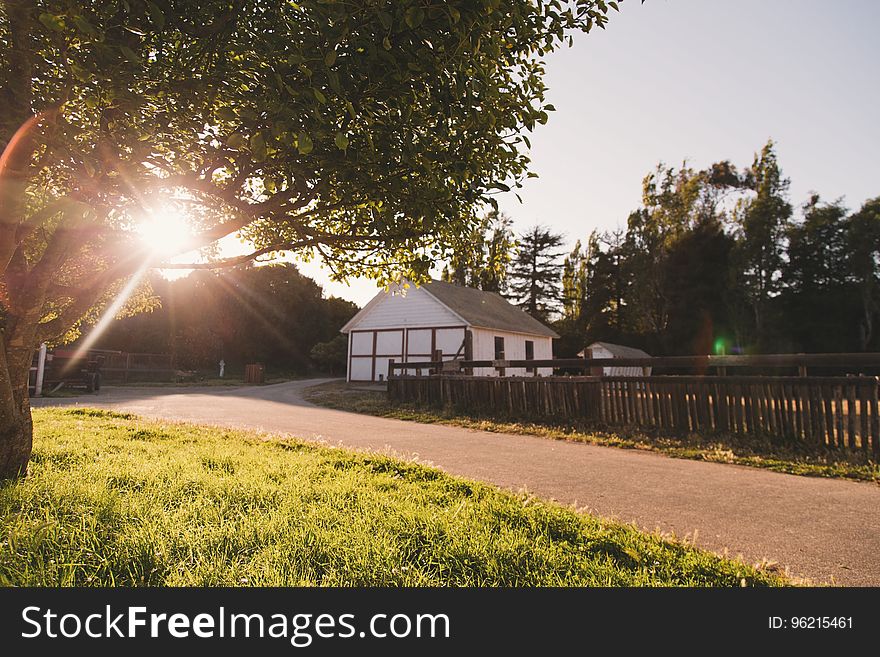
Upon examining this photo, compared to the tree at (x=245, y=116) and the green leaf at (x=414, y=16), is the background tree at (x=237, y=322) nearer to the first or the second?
the tree at (x=245, y=116)

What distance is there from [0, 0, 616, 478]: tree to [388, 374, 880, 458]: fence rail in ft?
20.9

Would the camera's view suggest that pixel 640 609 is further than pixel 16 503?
No

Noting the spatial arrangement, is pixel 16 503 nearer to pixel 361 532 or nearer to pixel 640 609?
pixel 361 532

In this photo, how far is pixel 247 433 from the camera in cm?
917

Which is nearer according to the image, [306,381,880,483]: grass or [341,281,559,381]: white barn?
[306,381,880,483]: grass

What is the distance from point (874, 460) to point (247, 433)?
1055 cm

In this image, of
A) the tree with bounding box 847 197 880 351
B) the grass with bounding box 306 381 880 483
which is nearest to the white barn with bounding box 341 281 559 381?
the grass with bounding box 306 381 880 483

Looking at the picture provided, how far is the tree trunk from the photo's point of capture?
4789 mm

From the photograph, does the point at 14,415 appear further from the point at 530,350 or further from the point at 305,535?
the point at 530,350

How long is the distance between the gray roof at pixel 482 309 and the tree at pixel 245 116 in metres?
22.7

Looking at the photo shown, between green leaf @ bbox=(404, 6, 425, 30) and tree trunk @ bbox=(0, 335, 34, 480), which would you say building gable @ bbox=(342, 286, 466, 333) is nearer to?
tree trunk @ bbox=(0, 335, 34, 480)

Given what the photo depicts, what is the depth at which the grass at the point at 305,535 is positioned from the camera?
110 inches

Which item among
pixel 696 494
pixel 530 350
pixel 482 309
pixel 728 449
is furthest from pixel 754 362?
pixel 530 350

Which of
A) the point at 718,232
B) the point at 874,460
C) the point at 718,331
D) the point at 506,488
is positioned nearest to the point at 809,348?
the point at 718,331
